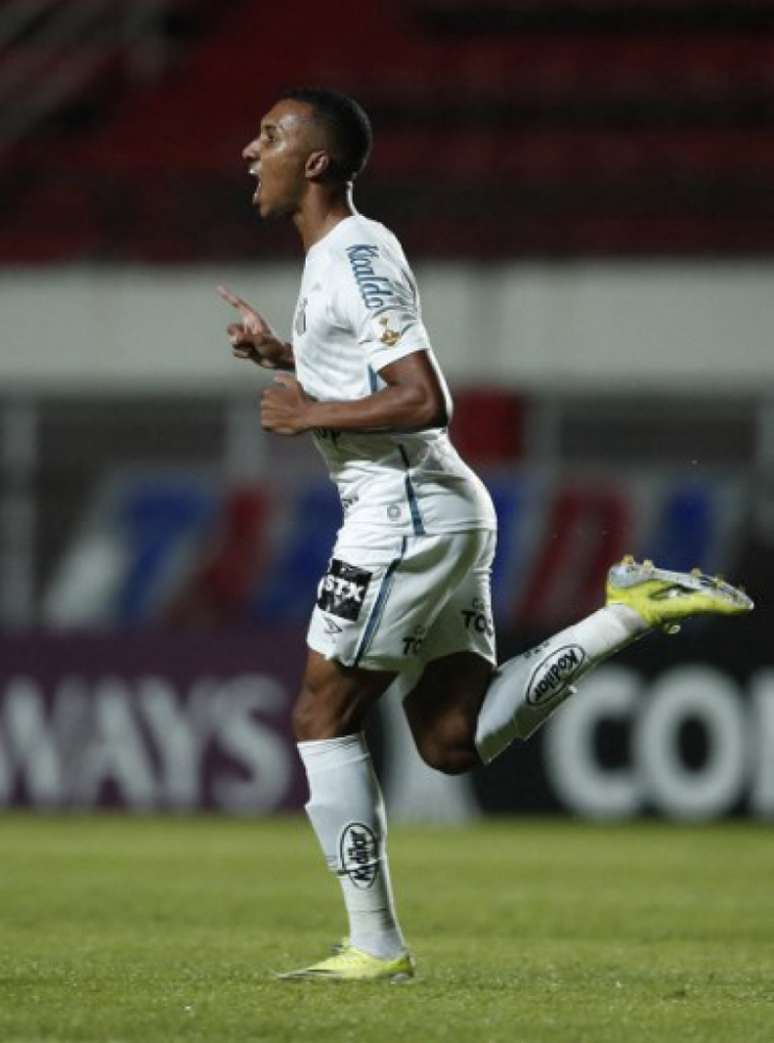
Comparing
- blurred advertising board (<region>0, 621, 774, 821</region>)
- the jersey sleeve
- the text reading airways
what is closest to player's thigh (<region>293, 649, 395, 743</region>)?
the jersey sleeve

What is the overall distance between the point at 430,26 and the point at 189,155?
215 cm

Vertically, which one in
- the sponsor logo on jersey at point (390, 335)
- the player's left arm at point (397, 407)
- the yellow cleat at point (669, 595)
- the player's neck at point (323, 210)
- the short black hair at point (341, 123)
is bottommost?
the yellow cleat at point (669, 595)

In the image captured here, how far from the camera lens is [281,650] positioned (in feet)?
45.3

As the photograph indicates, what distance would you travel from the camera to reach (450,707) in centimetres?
602

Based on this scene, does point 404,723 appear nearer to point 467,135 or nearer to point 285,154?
point 467,135

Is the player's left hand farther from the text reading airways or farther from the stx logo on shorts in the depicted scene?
the text reading airways

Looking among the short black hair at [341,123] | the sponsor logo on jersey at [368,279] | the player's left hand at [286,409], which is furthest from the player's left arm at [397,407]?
the short black hair at [341,123]

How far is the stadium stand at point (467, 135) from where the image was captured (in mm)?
17656

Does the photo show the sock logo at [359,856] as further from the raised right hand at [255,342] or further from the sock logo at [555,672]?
the raised right hand at [255,342]

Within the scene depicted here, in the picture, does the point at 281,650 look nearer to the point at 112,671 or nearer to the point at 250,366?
the point at 112,671

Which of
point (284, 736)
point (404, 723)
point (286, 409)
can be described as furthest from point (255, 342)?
point (284, 736)

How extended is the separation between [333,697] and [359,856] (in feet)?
1.25

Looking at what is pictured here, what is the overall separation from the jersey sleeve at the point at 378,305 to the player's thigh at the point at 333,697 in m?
0.72

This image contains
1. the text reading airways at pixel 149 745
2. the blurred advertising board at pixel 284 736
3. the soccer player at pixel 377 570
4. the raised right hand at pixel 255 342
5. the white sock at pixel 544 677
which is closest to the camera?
the soccer player at pixel 377 570
